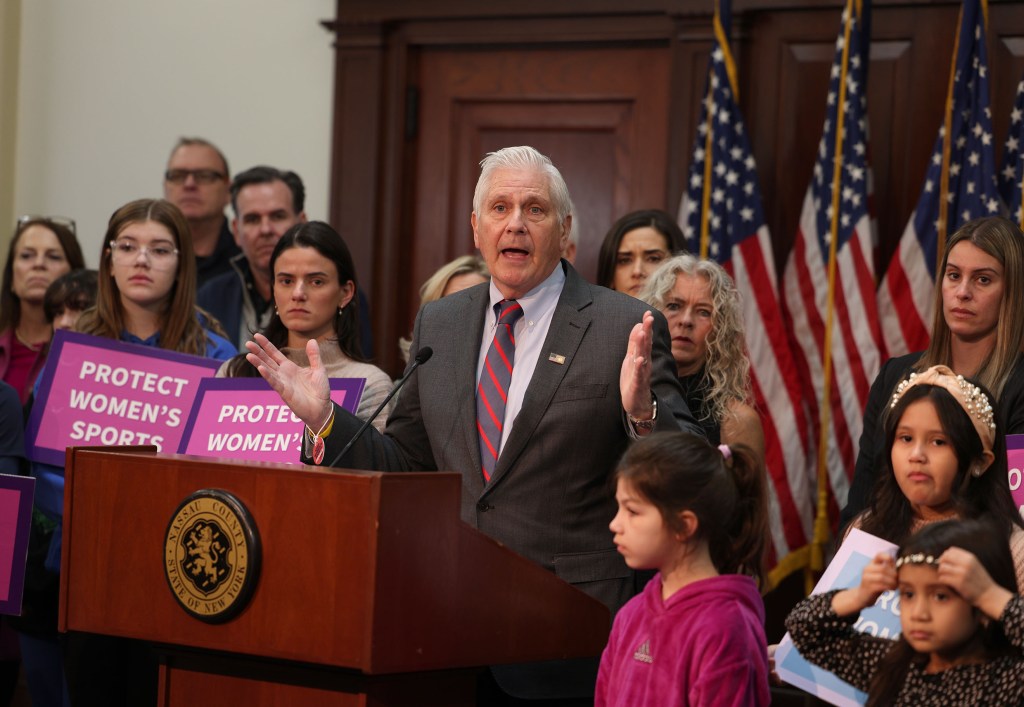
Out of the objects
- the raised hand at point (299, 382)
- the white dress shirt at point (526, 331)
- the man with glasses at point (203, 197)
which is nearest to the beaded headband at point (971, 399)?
the white dress shirt at point (526, 331)

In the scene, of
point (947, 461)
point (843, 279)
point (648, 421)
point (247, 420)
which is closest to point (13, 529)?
point (247, 420)

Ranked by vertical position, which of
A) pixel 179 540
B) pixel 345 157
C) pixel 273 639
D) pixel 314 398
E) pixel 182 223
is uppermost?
pixel 345 157

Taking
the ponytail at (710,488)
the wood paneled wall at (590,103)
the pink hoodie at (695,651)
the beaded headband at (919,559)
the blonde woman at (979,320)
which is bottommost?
the pink hoodie at (695,651)

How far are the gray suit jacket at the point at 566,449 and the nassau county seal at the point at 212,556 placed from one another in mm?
506

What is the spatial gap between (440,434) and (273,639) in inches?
31.2

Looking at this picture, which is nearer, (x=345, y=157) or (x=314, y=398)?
(x=314, y=398)

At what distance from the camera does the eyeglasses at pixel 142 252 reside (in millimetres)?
4344

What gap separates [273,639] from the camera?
88.9 inches

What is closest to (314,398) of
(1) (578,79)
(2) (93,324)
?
(2) (93,324)

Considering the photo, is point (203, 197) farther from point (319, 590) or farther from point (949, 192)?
point (319, 590)

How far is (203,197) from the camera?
564cm

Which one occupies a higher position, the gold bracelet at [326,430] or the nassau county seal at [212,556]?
the gold bracelet at [326,430]

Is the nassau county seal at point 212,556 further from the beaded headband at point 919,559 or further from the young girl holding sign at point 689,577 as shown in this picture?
the beaded headband at point 919,559

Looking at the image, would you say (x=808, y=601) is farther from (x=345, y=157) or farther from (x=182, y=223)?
(x=345, y=157)
